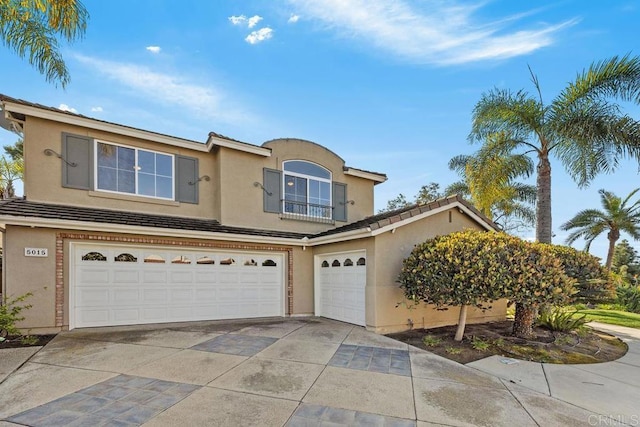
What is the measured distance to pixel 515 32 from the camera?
957 cm

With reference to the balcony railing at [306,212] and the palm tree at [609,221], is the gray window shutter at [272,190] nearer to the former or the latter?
the balcony railing at [306,212]

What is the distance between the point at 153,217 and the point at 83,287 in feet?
8.67

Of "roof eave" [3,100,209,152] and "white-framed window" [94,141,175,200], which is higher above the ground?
"roof eave" [3,100,209,152]

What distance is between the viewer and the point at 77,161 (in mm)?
9492

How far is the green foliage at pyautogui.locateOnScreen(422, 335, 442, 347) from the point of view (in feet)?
26.0

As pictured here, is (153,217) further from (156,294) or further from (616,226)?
(616,226)

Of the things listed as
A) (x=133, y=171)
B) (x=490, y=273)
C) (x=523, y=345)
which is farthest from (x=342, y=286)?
(x=133, y=171)

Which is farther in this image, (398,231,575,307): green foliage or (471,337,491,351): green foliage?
(471,337,491,351): green foliage

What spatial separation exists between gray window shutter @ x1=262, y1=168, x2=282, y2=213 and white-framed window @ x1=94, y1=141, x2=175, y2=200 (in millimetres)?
3181

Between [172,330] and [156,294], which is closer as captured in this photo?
[172,330]

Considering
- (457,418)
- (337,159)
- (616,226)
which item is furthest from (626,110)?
(616,226)

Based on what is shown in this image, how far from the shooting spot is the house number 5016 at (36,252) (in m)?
7.98

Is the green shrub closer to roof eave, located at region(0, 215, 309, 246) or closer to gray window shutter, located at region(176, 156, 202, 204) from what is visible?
roof eave, located at region(0, 215, 309, 246)

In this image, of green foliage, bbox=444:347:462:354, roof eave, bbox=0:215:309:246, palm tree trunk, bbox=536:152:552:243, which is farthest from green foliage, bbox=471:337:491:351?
roof eave, bbox=0:215:309:246
